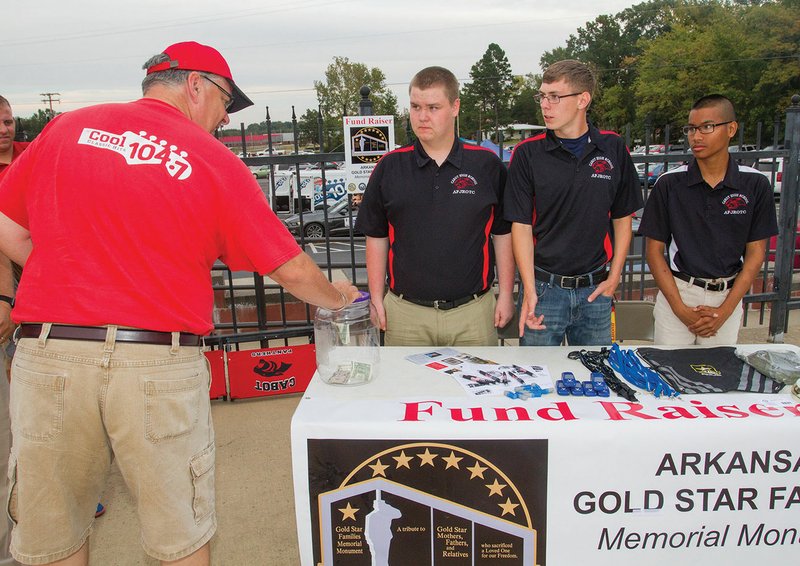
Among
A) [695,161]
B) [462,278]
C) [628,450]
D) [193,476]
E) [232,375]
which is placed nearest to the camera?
[193,476]

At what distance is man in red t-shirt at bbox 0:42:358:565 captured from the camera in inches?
60.8

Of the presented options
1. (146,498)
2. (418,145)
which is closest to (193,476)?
(146,498)

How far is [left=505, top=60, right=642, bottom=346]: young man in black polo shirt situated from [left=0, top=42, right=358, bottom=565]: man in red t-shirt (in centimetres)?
132

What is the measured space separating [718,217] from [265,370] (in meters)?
2.96

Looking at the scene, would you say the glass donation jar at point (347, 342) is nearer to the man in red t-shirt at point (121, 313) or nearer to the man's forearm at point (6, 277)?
the man in red t-shirt at point (121, 313)

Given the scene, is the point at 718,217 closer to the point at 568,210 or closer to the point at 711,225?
the point at 711,225

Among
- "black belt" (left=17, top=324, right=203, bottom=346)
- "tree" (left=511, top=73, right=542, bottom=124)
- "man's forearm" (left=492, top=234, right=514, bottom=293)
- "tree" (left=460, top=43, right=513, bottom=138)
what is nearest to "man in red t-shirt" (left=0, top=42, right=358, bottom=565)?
"black belt" (left=17, top=324, right=203, bottom=346)

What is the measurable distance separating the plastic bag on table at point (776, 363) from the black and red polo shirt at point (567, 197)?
28.4 inches

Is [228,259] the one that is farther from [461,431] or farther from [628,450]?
[628,450]

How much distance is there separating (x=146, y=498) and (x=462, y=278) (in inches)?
61.1

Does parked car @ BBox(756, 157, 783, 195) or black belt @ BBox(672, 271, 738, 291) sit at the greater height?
parked car @ BBox(756, 157, 783, 195)

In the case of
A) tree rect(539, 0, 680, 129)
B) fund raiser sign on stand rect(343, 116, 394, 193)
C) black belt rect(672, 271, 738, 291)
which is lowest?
black belt rect(672, 271, 738, 291)

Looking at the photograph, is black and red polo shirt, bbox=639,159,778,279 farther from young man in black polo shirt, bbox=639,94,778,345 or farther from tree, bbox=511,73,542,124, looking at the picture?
tree, bbox=511,73,542,124

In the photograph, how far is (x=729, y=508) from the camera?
6.00ft
